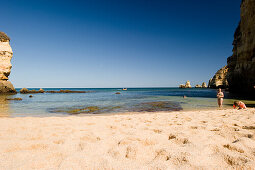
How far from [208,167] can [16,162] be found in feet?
8.69

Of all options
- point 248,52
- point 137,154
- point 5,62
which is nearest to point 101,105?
point 137,154

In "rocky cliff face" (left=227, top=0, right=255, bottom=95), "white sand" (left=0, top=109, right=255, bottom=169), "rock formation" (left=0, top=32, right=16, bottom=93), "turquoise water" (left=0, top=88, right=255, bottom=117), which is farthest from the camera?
"rock formation" (left=0, top=32, right=16, bottom=93)

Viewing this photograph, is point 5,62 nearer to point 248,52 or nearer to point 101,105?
point 101,105

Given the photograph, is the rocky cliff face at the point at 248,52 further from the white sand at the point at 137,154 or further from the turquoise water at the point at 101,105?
the white sand at the point at 137,154

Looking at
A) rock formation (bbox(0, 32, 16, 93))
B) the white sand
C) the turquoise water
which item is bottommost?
the turquoise water

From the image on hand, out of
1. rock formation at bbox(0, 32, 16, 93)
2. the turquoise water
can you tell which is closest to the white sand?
the turquoise water

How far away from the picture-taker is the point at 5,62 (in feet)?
107

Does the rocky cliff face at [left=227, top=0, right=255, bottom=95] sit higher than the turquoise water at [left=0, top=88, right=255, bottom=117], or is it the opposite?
the rocky cliff face at [left=227, top=0, right=255, bottom=95]

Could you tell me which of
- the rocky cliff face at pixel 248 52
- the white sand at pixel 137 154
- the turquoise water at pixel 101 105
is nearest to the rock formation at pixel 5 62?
the turquoise water at pixel 101 105

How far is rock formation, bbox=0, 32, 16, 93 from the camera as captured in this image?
105ft

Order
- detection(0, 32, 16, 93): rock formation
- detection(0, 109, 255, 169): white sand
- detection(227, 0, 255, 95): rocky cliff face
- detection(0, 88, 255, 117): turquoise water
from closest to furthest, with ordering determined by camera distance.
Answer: detection(0, 109, 255, 169): white sand → detection(0, 88, 255, 117): turquoise water → detection(227, 0, 255, 95): rocky cliff face → detection(0, 32, 16, 93): rock formation

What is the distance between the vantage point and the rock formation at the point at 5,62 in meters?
32.1

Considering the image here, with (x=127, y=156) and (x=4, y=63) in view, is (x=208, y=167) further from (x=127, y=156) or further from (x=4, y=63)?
(x=4, y=63)

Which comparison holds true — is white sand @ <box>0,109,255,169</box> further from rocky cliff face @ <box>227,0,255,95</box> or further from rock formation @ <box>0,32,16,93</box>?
rock formation @ <box>0,32,16,93</box>
